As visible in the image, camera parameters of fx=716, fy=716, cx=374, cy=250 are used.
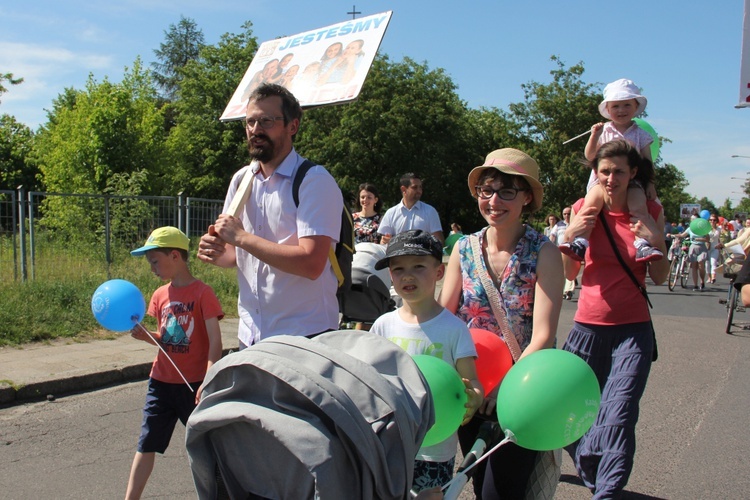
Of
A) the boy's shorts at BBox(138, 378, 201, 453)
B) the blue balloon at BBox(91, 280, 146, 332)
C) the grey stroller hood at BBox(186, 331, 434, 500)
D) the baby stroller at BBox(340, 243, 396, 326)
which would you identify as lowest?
the boy's shorts at BBox(138, 378, 201, 453)

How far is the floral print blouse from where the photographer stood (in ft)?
10.1

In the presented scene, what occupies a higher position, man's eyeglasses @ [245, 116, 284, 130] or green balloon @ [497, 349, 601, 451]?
man's eyeglasses @ [245, 116, 284, 130]

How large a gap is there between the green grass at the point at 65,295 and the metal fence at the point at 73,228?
0.04m

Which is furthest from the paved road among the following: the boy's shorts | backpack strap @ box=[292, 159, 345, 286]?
backpack strap @ box=[292, 159, 345, 286]

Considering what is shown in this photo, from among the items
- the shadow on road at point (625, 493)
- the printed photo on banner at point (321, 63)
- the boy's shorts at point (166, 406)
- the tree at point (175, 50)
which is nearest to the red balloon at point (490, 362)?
the boy's shorts at point (166, 406)

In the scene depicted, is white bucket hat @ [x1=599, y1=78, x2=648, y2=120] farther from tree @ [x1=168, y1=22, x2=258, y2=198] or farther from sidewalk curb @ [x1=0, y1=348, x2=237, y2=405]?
tree @ [x1=168, y1=22, x2=258, y2=198]

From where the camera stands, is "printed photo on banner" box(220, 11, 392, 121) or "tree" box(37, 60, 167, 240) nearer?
"printed photo on banner" box(220, 11, 392, 121)

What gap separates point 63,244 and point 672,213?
82.9m

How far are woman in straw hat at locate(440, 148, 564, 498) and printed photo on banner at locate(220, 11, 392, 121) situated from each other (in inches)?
157

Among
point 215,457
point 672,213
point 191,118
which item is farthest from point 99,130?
point 672,213

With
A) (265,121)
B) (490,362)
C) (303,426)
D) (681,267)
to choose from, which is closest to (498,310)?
(490,362)

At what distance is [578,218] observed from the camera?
3717mm

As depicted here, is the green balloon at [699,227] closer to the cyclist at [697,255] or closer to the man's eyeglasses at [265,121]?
the cyclist at [697,255]

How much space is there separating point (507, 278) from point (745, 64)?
33.7ft
